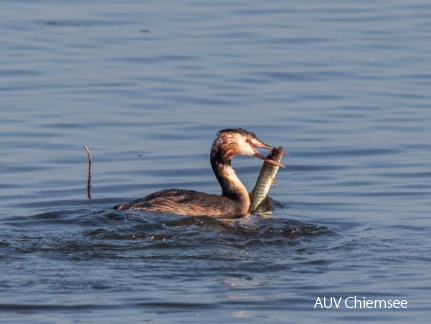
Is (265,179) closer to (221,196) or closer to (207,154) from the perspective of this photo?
(221,196)

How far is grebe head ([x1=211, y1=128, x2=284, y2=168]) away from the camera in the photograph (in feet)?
46.3

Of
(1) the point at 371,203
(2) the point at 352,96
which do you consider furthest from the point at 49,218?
(2) the point at 352,96

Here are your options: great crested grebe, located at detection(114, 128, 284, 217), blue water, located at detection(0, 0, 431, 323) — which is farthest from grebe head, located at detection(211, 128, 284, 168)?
blue water, located at detection(0, 0, 431, 323)

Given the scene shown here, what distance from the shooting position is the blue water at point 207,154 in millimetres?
9867

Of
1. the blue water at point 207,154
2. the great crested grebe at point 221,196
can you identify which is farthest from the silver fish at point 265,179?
the blue water at point 207,154

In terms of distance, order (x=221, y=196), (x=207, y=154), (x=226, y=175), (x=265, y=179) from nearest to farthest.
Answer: (x=221, y=196) < (x=265, y=179) < (x=226, y=175) < (x=207, y=154)

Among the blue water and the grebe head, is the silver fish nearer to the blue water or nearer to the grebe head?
the grebe head

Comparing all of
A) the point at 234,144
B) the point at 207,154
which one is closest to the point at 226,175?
the point at 234,144

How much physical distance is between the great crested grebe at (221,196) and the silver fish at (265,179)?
8cm

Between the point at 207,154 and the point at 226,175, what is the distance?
6.38 ft

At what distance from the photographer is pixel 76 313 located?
9.28 meters

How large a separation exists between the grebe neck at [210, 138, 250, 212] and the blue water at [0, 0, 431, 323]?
1.89ft

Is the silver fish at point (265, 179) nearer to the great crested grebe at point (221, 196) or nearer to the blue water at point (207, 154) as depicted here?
the great crested grebe at point (221, 196)

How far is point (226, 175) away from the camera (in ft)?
46.7
